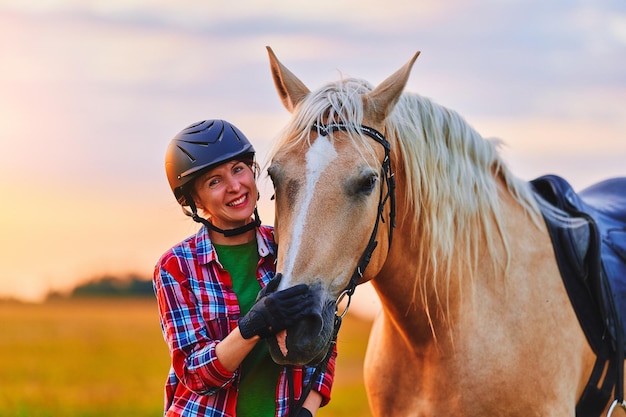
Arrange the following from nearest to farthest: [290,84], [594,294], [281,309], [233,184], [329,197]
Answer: [281,309] → [329,197] → [233,184] → [290,84] → [594,294]

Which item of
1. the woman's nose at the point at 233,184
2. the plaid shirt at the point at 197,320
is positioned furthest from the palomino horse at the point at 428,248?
the plaid shirt at the point at 197,320

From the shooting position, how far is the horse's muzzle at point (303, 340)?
2744 mm

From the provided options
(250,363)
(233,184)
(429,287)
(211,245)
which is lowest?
(250,363)

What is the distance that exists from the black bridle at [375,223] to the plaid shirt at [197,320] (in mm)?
60

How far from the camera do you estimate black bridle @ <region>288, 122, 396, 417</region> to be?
303 centimetres

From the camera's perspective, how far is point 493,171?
4.00 metres

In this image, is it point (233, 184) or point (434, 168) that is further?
point (434, 168)

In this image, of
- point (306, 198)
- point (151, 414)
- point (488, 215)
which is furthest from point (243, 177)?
point (151, 414)

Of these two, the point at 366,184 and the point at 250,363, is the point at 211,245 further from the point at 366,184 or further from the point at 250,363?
the point at 366,184

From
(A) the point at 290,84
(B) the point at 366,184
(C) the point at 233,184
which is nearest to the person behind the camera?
(B) the point at 366,184

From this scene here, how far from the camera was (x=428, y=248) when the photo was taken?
3441 millimetres

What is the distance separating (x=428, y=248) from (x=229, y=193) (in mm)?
991

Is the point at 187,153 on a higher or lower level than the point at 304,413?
higher

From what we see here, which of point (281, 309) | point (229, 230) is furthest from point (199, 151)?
point (281, 309)
